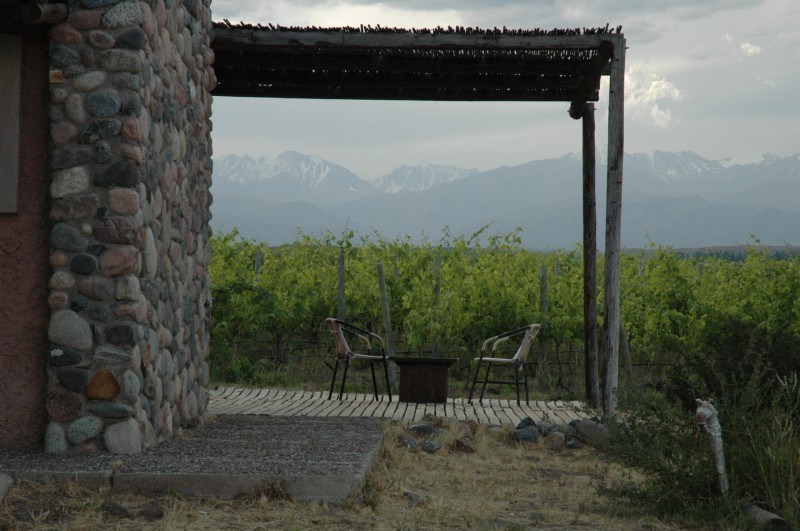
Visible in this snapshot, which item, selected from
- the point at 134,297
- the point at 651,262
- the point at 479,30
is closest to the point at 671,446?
the point at 134,297

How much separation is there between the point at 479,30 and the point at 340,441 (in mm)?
3095

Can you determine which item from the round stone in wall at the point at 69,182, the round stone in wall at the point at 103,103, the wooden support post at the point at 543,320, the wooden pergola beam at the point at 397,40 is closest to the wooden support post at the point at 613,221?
the wooden pergola beam at the point at 397,40

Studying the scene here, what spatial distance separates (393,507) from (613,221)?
3.52 m

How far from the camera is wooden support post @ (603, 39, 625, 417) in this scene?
7055 mm

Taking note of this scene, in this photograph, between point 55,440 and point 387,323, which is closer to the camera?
point 55,440

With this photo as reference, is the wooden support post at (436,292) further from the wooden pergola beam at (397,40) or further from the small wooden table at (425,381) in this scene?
the wooden pergola beam at (397,40)

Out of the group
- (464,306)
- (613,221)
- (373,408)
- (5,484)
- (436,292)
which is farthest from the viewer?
(464,306)

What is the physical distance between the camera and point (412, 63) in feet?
24.2

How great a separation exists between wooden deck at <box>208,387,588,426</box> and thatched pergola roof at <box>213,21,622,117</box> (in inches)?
99.5

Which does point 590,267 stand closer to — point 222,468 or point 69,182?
point 222,468

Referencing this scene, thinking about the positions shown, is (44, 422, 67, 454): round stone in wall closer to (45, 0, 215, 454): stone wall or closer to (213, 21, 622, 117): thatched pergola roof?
(45, 0, 215, 454): stone wall

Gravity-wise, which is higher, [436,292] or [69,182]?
[69,182]

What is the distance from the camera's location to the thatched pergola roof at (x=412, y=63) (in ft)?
22.7

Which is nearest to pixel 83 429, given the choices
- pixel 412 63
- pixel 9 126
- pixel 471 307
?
pixel 9 126
